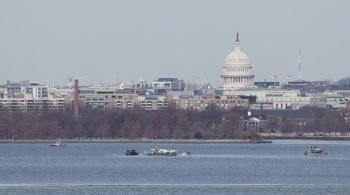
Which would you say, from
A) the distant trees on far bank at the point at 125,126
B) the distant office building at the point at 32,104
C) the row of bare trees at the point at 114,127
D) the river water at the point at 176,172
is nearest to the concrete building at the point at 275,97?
the distant office building at the point at 32,104

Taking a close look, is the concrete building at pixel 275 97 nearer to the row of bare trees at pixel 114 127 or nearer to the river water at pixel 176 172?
the row of bare trees at pixel 114 127

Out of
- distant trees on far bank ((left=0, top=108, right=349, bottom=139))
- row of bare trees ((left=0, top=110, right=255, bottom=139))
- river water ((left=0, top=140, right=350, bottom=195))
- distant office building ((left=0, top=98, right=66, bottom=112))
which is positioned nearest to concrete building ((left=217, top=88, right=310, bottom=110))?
distant office building ((left=0, top=98, right=66, bottom=112))

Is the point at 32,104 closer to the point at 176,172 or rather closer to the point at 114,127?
the point at 114,127

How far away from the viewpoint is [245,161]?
91.6 meters

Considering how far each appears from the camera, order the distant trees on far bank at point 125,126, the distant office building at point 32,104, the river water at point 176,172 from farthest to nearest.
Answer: the distant office building at point 32,104 → the distant trees on far bank at point 125,126 → the river water at point 176,172

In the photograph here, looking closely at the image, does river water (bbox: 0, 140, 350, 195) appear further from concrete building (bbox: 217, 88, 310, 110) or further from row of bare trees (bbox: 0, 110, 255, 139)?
concrete building (bbox: 217, 88, 310, 110)

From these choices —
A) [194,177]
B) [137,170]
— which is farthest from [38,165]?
[194,177]

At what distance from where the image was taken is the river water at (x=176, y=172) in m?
69.6

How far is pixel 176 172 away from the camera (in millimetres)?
80688

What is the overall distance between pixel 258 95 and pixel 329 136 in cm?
5188

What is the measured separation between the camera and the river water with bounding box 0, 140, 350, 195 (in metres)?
69.6

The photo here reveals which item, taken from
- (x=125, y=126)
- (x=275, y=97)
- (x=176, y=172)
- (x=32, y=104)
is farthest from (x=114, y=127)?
(x=275, y=97)

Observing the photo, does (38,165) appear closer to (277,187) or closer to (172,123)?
(277,187)

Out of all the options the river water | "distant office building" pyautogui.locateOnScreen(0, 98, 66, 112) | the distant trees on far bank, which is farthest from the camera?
"distant office building" pyautogui.locateOnScreen(0, 98, 66, 112)
